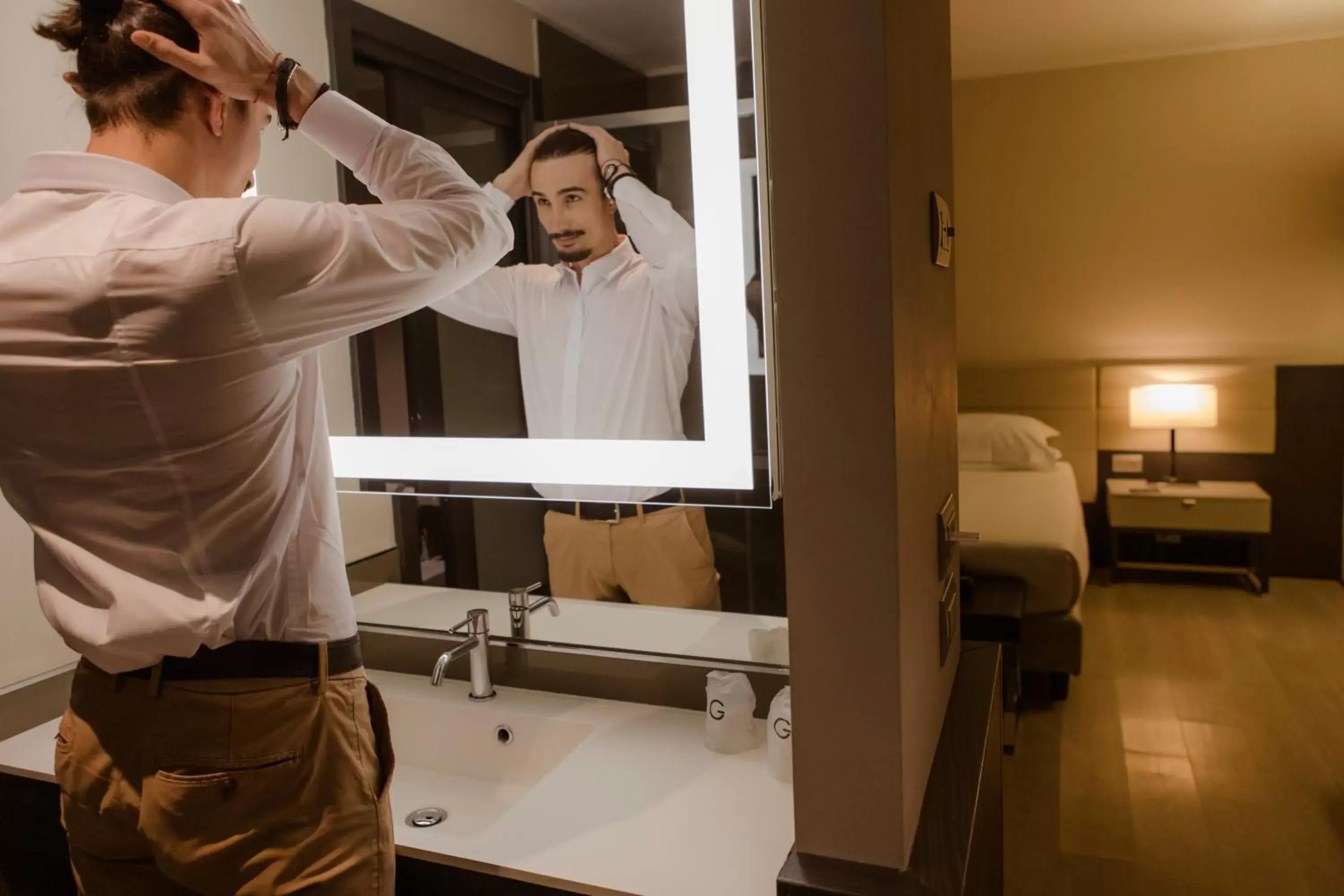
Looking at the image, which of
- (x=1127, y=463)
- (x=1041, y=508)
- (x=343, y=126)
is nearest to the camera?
(x=343, y=126)

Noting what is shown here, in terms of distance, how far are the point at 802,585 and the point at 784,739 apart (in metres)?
0.45

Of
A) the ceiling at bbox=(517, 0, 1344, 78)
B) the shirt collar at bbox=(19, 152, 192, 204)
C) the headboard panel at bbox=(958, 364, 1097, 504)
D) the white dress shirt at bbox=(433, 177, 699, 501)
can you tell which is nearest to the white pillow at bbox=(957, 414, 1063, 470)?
the headboard panel at bbox=(958, 364, 1097, 504)

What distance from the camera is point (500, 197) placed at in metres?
1.54

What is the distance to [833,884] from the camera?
0.99 meters

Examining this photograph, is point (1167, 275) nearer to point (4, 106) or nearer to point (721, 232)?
point (721, 232)

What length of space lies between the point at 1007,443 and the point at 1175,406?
86cm

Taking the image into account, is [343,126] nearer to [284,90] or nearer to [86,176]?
[284,90]

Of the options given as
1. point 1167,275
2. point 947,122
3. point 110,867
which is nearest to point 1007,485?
point 1167,275

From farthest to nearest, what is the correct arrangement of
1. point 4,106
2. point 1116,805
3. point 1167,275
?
point 1167,275
point 1116,805
point 4,106

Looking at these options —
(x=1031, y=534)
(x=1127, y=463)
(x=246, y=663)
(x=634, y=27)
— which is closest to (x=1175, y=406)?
(x=1127, y=463)

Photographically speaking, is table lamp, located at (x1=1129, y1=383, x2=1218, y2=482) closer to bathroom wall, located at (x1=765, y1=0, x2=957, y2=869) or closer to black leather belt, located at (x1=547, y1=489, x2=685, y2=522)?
black leather belt, located at (x1=547, y1=489, x2=685, y2=522)

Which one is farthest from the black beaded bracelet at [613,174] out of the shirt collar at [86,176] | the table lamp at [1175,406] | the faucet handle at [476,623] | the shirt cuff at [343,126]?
the table lamp at [1175,406]

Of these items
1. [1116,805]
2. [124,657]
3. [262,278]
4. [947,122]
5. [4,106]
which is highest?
[4,106]

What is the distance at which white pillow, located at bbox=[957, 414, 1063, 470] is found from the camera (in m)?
4.89
